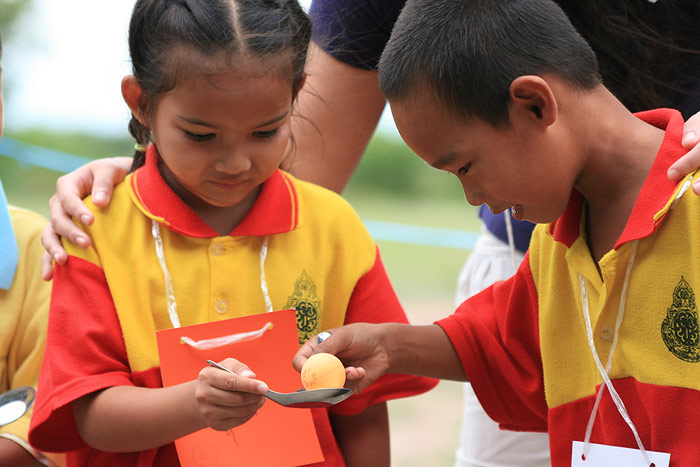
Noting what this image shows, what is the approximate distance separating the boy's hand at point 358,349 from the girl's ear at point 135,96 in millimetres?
498

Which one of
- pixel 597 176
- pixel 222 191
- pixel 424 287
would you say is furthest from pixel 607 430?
pixel 424 287

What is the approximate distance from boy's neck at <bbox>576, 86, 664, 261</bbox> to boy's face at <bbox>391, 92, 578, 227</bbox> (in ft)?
0.14

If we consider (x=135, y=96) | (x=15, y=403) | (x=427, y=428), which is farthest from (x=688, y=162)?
(x=427, y=428)

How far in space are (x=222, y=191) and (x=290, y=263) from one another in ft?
0.56

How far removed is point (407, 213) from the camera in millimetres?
11930

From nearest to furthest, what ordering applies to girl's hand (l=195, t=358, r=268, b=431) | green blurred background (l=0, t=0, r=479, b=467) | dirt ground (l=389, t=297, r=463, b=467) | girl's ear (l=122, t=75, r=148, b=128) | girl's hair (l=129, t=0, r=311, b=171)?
girl's hand (l=195, t=358, r=268, b=431), girl's hair (l=129, t=0, r=311, b=171), girl's ear (l=122, t=75, r=148, b=128), dirt ground (l=389, t=297, r=463, b=467), green blurred background (l=0, t=0, r=479, b=467)

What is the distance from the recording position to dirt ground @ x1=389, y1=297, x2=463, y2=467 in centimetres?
353

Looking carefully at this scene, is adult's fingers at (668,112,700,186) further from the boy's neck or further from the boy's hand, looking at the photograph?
the boy's hand

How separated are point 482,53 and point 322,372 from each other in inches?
20.5

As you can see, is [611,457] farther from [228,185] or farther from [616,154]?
[228,185]

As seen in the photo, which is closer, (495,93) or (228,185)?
(495,93)

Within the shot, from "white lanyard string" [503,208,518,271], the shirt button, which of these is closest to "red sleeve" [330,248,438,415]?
the shirt button

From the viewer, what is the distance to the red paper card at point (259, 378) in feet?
4.48

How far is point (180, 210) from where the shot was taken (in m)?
1.46
